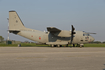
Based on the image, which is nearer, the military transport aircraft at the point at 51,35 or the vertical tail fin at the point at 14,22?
the military transport aircraft at the point at 51,35

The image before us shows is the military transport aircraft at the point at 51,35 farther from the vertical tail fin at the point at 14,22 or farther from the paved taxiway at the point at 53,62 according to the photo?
the paved taxiway at the point at 53,62

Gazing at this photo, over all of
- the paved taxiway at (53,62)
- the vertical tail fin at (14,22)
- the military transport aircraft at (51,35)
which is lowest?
the paved taxiway at (53,62)

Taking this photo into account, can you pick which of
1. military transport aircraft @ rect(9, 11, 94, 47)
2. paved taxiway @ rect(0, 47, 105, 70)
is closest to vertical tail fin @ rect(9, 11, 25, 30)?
military transport aircraft @ rect(9, 11, 94, 47)

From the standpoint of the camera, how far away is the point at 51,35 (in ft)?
102

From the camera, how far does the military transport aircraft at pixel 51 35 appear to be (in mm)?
29922

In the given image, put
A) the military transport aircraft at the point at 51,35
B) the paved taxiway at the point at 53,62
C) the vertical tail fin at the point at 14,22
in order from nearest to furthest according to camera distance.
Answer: the paved taxiway at the point at 53,62 → the military transport aircraft at the point at 51,35 → the vertical tail fin at the point at 14,22

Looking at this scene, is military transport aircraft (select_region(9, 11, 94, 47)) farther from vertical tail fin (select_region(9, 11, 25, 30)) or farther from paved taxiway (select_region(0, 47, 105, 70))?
paved taxiway (select_region(0, 47, 105, 70))

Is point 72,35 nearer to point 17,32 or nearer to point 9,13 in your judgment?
point 17,32

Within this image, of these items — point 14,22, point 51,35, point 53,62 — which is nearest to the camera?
point 53,62

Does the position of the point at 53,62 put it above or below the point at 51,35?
below

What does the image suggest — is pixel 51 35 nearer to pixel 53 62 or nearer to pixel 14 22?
pixel 14 22

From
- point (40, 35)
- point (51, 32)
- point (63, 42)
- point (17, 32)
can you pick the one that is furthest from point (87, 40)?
point (17, 32)

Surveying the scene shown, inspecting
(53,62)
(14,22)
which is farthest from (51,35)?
(53,62)

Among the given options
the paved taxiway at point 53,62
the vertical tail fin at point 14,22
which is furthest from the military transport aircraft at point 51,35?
the paved taxiway at point 53,62
